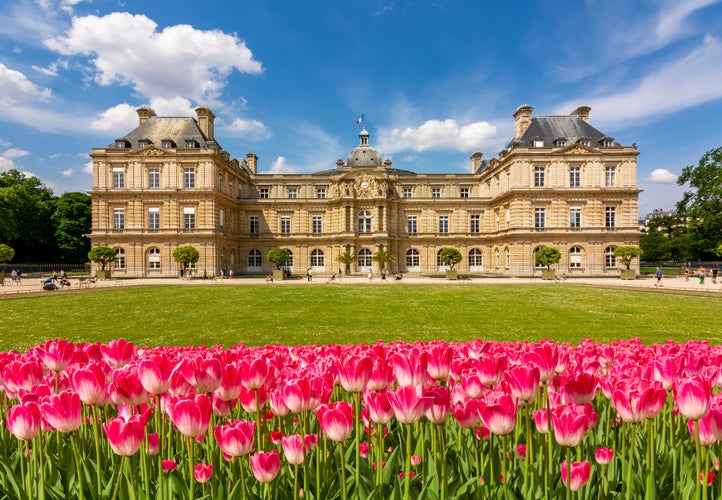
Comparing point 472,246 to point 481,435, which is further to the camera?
point 472,246

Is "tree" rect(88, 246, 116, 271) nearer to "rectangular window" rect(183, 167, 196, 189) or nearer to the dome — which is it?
"rectangular window" rect(183, 167, 196, 189)

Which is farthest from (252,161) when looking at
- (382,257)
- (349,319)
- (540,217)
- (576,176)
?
(349,319)

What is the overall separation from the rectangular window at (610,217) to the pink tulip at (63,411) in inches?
2068

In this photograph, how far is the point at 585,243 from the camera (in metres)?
45.1

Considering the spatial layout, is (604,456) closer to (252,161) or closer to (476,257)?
(476,257)

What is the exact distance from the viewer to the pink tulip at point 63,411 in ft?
5.66

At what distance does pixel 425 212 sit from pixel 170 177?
3158 centimetres

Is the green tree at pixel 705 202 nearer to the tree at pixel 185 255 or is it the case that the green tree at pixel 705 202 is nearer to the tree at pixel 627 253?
the tree at pixel 627 253

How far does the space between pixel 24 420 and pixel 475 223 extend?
54612mm

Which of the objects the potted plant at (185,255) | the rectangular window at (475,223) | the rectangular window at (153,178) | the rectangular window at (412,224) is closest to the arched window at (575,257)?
the rectangular window at (475,223)

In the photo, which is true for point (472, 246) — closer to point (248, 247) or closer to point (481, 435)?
point (248, 247)

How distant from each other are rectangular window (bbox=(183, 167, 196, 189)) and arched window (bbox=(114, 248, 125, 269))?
10.0 metres

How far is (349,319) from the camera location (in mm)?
14047

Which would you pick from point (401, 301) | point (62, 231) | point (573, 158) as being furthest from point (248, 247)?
point (573, 158)
